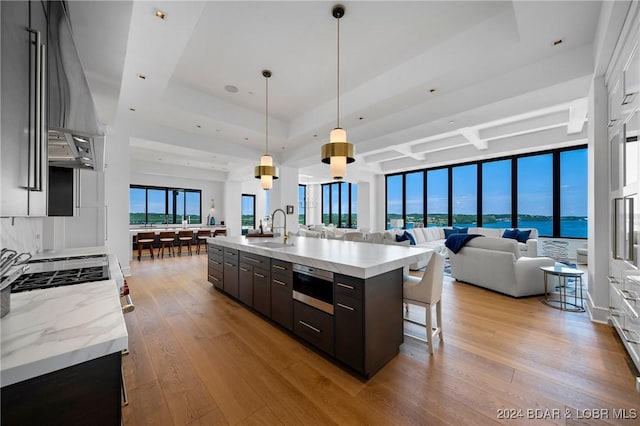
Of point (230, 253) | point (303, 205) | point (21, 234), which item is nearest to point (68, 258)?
point (21, 234)

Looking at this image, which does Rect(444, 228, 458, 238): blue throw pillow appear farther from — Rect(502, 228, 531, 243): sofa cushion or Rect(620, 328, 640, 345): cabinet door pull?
Rect(620, 328, 640, 345): cabinet door pull

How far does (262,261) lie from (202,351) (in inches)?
40.1

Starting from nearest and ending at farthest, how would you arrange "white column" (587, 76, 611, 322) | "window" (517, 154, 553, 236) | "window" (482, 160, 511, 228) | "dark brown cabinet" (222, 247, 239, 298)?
1. "white column" (587, 76, 611, 322)
2. "dark brown cabinet" (222, 247, 239, 298)
3. "window" (517, 154, 553, 236)
4. "window" (482, 160, 511, 228)

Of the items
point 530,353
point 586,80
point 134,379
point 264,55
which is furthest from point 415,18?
point 134,379

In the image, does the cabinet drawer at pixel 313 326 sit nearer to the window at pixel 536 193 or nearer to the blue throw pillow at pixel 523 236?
the blue throw pillow at pixel 523 236

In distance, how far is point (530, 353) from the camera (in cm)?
228

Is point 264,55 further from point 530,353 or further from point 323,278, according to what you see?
point 530,353

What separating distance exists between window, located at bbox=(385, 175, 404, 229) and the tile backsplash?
33.2ft

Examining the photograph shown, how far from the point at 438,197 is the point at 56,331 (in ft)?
33.1

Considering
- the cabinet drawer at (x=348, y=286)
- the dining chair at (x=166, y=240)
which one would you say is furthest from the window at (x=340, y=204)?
the cabinet drawer at (x=348, y=286)

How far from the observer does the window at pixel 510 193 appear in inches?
263

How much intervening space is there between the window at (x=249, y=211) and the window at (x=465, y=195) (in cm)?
890

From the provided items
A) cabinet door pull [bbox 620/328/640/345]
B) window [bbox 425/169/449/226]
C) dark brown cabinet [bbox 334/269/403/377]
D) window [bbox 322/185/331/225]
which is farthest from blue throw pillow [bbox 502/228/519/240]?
window [bbox 322/185/331/225]

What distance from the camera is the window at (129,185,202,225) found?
9.44 m
